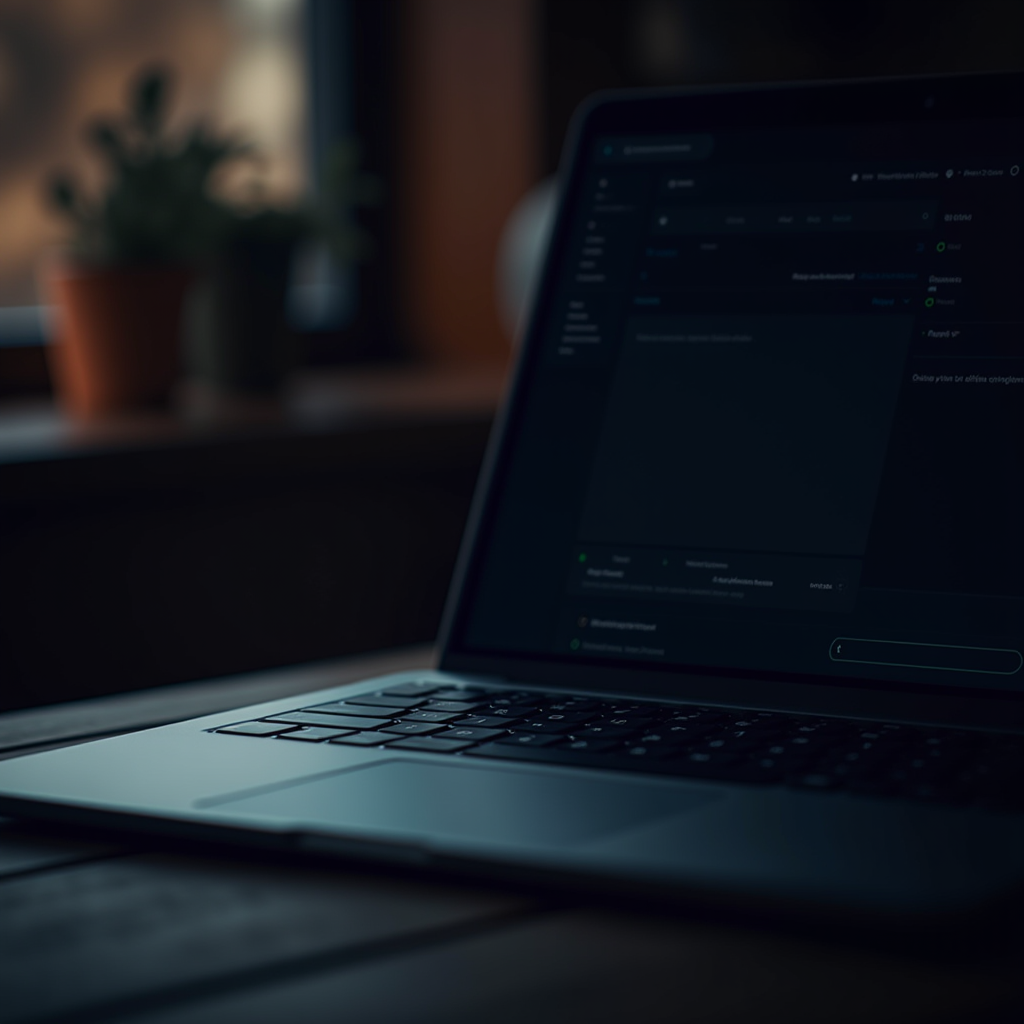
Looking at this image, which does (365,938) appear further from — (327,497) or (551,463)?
(327,497)

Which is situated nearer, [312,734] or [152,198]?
[312,734]

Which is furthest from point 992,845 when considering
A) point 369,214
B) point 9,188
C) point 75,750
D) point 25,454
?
point 369,214

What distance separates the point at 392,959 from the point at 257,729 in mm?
204

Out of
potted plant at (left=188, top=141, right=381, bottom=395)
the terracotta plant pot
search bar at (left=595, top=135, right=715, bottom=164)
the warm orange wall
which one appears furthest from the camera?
the warm orange wall

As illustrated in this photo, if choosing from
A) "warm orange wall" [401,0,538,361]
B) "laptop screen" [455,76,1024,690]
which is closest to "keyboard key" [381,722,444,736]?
"laptop screen" [455,76,1024,690]

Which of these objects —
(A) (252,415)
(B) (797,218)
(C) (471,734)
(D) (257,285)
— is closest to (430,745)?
(C) (471,734)

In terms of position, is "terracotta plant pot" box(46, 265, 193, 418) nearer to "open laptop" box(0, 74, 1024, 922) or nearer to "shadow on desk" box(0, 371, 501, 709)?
"shadow on desk" box(0, 371, 501, 709)

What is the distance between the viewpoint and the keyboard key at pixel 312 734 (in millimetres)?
586

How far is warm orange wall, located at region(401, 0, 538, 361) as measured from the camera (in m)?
2.32

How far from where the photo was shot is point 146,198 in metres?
1.76

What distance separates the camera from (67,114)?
2.01 meters

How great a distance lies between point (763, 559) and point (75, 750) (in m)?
0.28

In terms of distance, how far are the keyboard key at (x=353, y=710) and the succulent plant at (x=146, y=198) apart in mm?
1212

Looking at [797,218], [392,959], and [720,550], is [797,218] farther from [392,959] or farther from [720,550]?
[392,959]
